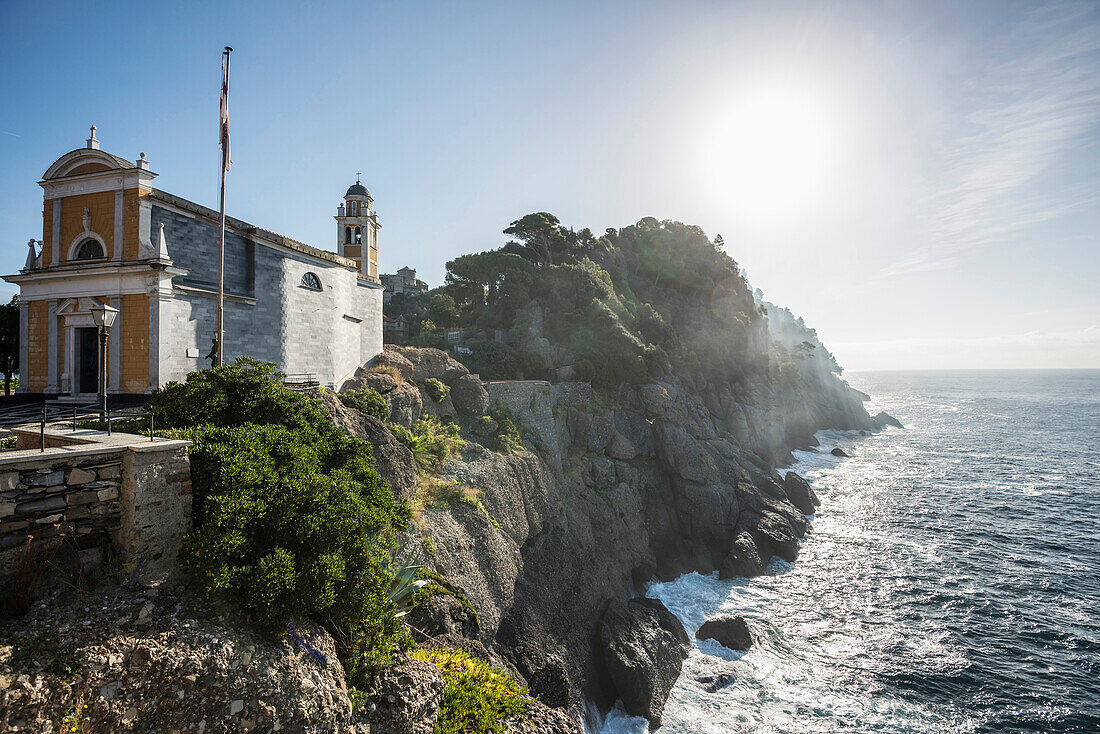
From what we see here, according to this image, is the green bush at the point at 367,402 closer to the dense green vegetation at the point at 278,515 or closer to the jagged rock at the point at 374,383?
the jagged rock at the point at 374,383

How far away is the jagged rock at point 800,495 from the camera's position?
121ft

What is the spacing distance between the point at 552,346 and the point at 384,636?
98.3 ft

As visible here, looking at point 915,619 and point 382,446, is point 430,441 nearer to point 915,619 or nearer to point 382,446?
point 382,446

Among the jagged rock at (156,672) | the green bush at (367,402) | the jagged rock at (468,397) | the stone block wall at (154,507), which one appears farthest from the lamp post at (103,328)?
the jagged rock at (468,397)

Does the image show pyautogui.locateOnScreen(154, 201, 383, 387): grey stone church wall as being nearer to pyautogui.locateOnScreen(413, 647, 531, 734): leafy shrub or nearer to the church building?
the church building

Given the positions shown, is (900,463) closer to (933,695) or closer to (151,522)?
(933,695)

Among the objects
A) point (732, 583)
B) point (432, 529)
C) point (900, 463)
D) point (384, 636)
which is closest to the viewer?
point (384, 636)

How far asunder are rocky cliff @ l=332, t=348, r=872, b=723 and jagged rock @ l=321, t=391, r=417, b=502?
0.16m

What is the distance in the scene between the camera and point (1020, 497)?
128 ft

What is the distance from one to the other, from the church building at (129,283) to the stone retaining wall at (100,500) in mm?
10788

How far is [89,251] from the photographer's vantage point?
57.3 ft

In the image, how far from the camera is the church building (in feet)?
54.3

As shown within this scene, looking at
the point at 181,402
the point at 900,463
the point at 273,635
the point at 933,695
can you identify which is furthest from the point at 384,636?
the point at 900,463

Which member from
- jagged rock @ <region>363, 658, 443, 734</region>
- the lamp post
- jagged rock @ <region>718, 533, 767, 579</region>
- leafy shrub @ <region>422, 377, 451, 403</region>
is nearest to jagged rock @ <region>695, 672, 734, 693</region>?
jagged rock @ <region>718, 533, 767, 579</region>
